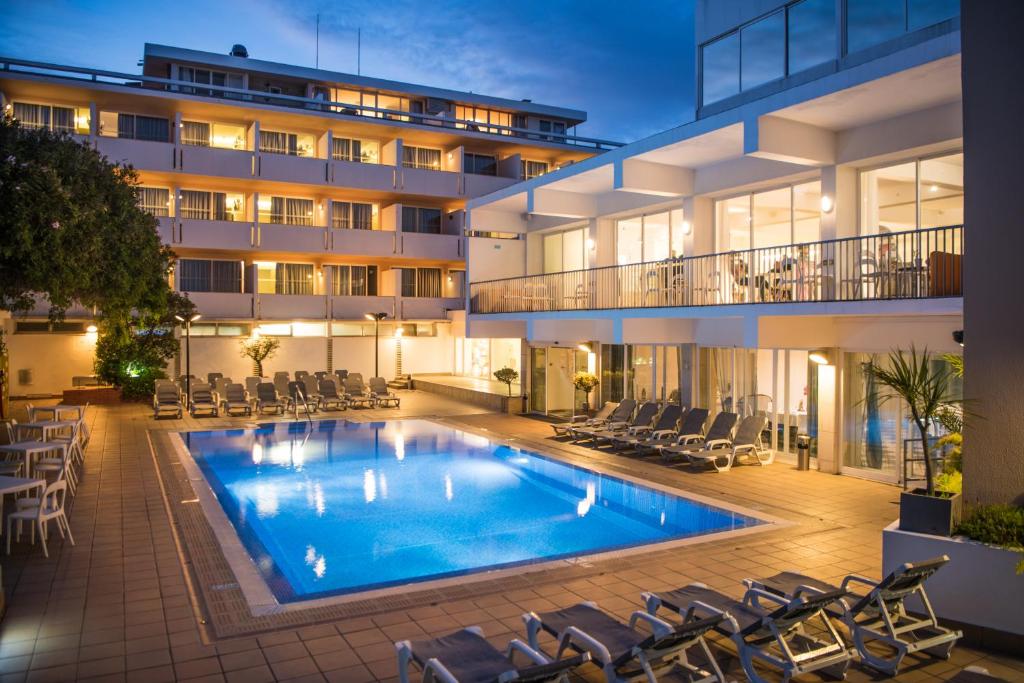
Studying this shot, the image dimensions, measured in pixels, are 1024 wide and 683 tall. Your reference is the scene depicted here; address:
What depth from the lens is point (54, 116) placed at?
28.3m

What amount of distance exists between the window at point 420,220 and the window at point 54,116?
40.5ft

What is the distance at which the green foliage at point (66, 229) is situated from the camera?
33.6 feet

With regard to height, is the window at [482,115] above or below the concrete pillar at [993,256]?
above

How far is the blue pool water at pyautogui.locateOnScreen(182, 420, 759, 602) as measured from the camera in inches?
385

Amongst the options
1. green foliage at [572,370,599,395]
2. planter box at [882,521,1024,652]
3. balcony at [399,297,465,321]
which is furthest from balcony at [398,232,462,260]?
planter box at [882,521,1024,652]

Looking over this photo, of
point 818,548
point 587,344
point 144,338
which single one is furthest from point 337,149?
point 818,548

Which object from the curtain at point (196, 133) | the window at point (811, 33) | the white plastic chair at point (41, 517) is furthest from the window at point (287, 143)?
the white plastic chair at point (41, 517)

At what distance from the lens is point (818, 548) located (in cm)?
949

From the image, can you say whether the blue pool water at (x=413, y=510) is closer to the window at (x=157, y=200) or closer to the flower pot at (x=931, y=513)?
the flower pot at (x=931, y=513)

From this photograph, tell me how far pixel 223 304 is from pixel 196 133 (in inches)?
279

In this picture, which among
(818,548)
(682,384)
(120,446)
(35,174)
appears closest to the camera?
(818,548)

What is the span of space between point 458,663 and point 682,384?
45.1 ft

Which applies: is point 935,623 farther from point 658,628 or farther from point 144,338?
point 144,338

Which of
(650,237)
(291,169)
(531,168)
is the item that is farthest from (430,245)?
(650,237)
